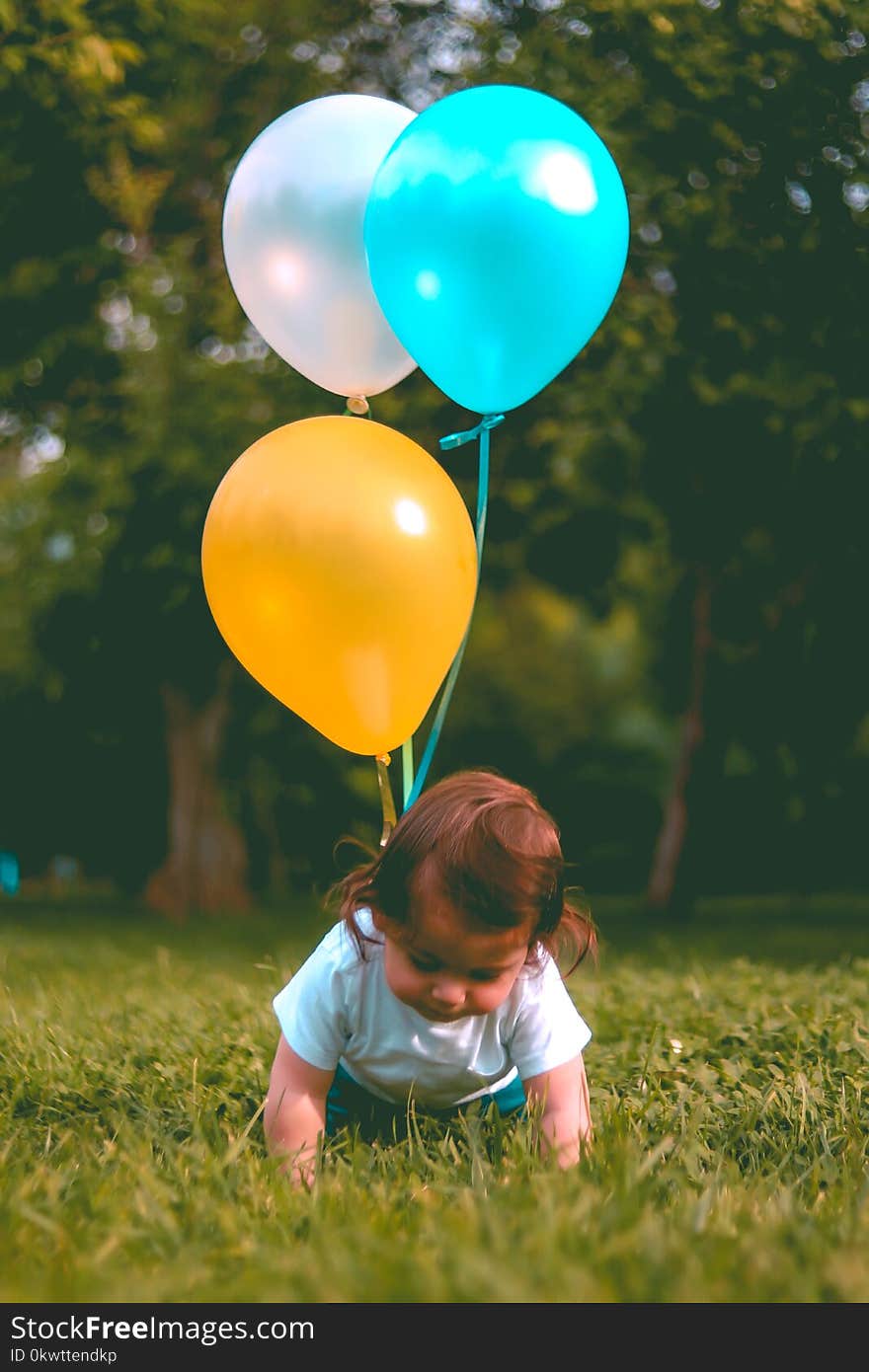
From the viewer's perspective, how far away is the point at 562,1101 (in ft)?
7.98

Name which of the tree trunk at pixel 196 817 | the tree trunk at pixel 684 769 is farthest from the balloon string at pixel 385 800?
the tree trunk at pixel 196 817

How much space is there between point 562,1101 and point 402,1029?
1.05 feet

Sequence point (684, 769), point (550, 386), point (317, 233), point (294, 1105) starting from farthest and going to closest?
1. point (684, 769)
2. point (550, 386)
3. point (317, 233)
4. point (294, 1105)

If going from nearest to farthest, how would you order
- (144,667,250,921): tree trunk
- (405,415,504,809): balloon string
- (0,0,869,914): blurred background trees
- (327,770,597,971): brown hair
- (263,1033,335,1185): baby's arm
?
(327,770,597,971): brown hair < (263,1033,335,1185): baby's arm < (405,415,504,809): balloon string < (0,0,869,914): blurred background trees < (144,667,250,921): tree trunk

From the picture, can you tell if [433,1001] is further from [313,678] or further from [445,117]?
[445,117]

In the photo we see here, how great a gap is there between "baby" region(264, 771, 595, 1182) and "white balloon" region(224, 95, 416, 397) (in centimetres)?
107

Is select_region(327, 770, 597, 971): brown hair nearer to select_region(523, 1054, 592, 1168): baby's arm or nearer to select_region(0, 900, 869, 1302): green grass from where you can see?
select_region(523, 1054, 592, 1168): baby's arm

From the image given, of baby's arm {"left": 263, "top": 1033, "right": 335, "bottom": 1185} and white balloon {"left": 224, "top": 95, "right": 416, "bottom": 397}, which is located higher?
white balloon {"left": 224, "top": 95, "right": 416, "bottom": 397}

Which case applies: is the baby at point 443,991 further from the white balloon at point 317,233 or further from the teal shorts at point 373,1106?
the white balloon at point 317,233

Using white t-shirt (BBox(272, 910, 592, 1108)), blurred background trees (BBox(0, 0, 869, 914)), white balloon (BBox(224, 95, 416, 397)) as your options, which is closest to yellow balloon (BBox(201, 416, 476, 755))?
white balloon (BBox(224, 95, 416, 397))

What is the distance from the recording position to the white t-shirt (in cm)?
243

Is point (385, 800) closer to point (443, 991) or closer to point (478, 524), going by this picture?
point (443, 991)

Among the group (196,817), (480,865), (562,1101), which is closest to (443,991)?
(480,865)

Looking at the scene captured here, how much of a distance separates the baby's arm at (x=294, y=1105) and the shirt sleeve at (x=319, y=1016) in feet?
0.07
